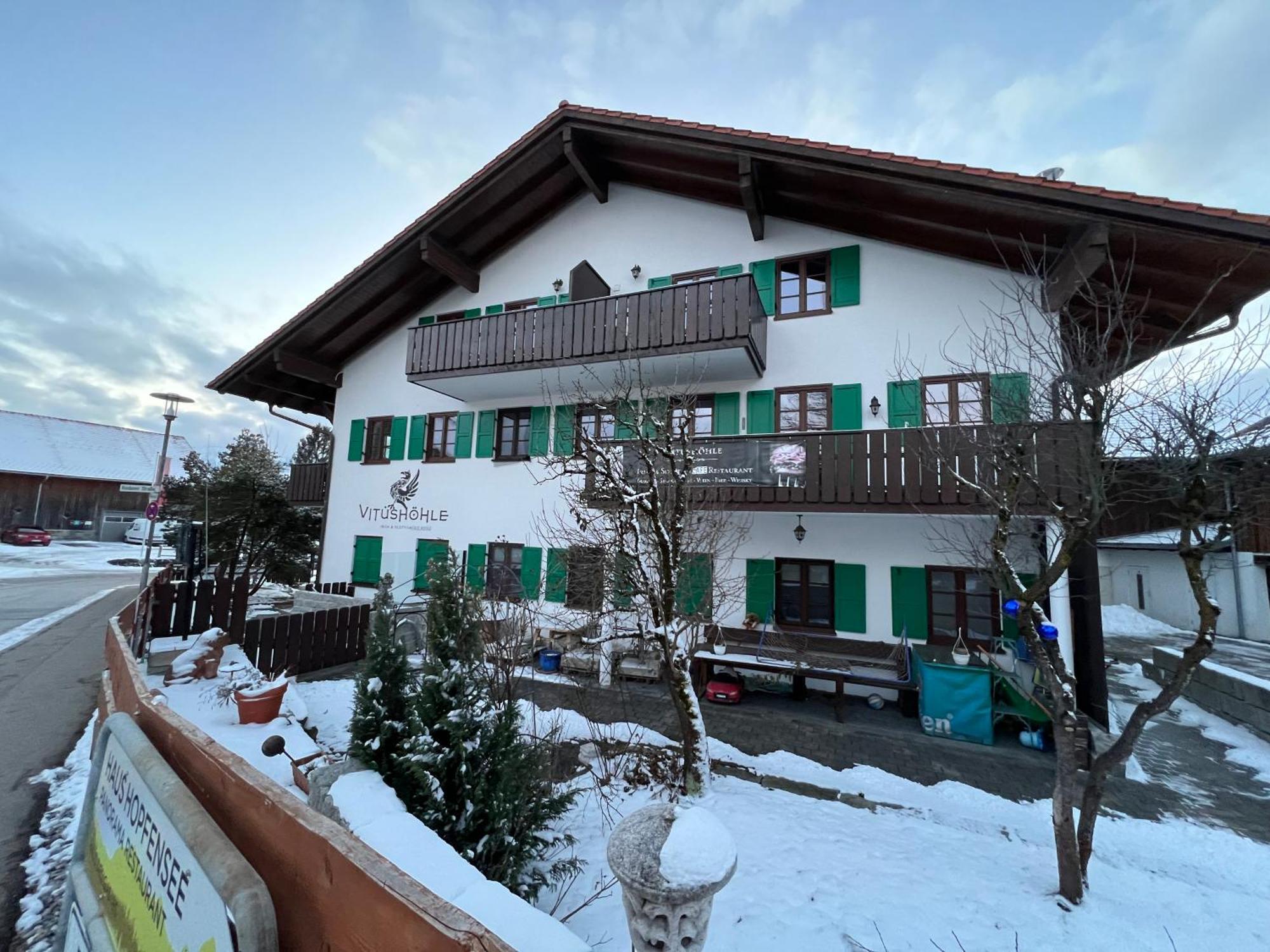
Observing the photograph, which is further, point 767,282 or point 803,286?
point 767,282

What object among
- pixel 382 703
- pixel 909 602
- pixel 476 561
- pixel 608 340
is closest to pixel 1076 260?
pixel 909 602

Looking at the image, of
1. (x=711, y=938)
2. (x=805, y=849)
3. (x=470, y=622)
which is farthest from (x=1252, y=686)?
(x=470, y=622)

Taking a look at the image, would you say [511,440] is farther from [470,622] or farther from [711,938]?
[711,938]

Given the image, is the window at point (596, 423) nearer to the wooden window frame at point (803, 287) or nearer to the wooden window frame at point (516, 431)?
the wooden window frame at point (516, 431)

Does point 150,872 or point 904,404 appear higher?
point 904,404

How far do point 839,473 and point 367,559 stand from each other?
40.8ft

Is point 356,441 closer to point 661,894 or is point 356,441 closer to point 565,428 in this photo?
point 565,428

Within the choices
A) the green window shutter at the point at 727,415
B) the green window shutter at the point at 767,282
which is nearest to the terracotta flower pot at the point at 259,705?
the green window shutter at the point at 727,415

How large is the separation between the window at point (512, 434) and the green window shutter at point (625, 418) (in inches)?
105

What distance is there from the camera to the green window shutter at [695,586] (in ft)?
23.0

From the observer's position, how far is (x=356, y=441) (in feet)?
50.3

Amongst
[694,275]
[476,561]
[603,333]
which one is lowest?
[476,561]

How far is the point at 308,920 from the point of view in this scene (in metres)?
1.73

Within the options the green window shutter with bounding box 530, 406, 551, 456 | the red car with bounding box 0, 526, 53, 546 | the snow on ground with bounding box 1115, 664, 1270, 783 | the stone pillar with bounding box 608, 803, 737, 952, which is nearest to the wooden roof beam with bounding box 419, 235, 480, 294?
the green window shutter with bounding box 530, 406, 551, 456
